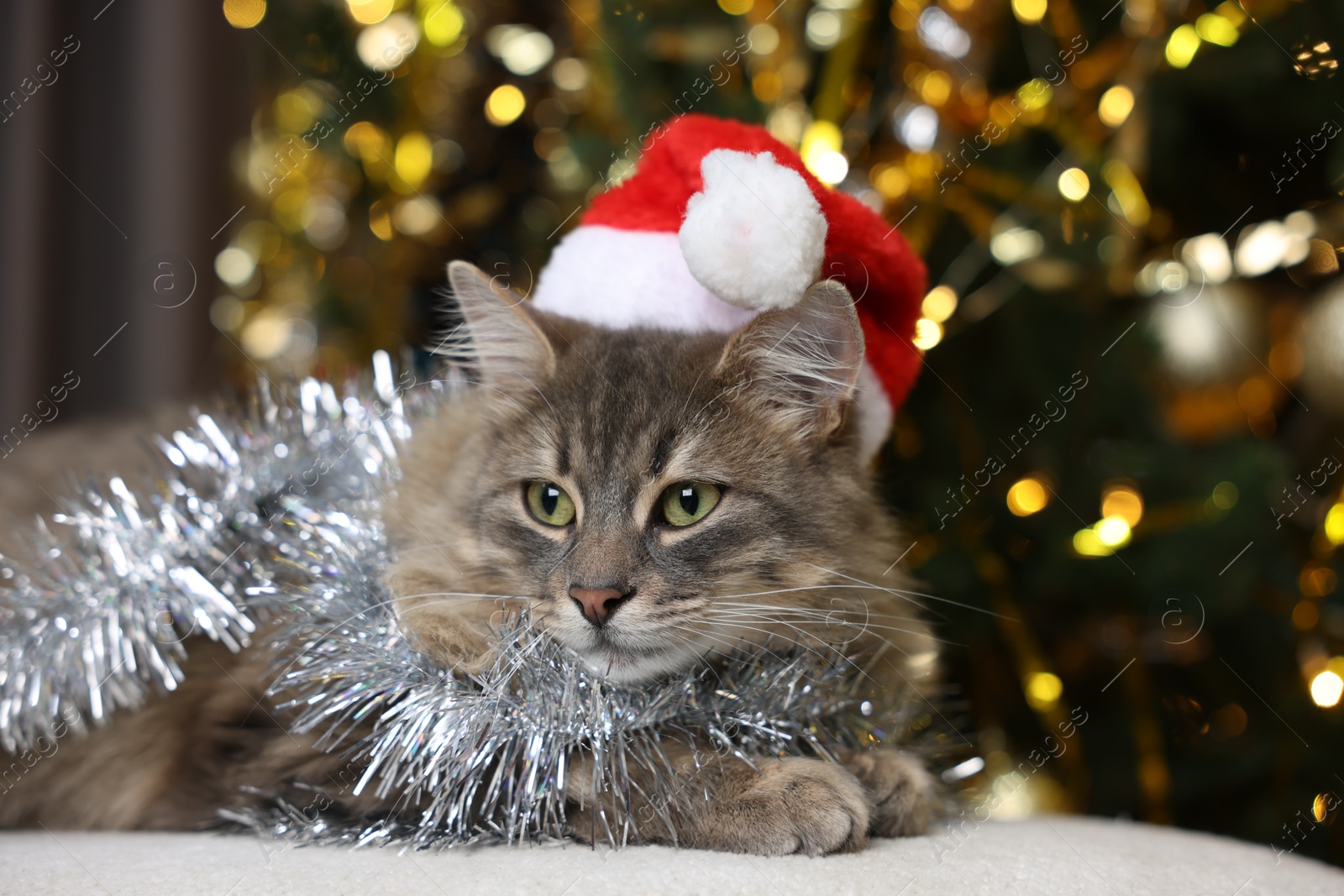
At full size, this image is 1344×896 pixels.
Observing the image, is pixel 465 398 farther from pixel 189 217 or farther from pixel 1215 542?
pixel 189 217

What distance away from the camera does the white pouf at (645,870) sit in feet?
2.55

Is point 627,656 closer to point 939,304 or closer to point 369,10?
point 939,304

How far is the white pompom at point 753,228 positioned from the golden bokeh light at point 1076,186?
74 cm

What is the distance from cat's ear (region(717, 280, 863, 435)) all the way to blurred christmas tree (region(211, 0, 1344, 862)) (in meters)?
0.38

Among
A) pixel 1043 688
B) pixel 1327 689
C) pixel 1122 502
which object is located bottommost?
pixel 1327 689

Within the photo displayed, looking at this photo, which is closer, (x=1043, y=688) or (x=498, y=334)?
(x=498, y=334)

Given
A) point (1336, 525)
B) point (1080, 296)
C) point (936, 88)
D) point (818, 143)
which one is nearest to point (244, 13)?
point (818, 143)

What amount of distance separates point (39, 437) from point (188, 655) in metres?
0.75

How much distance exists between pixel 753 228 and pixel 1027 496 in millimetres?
934

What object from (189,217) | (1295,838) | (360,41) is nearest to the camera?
(1295,838)

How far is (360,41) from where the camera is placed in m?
1.78

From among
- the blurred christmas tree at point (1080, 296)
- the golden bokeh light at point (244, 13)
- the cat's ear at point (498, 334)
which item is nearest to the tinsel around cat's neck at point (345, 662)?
the cat's ear at point (498, 334)

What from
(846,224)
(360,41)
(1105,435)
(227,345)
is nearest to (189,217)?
(227,345)

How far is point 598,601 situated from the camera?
36.4 inches
